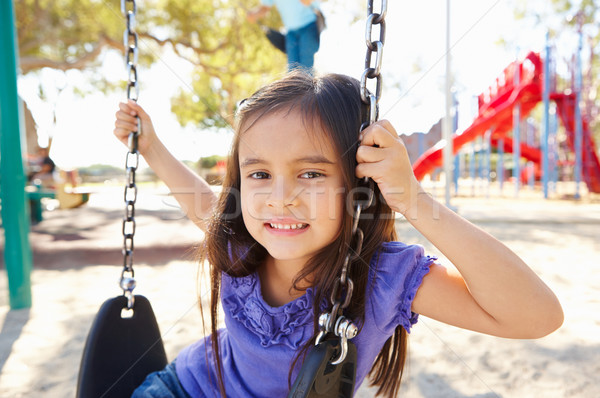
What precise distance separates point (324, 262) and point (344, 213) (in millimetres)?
110

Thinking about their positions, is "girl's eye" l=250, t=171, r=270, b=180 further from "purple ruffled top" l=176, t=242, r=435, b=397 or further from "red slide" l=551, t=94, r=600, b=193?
"red slide" l=551, t=94, r=600, b=193

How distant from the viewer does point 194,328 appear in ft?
6.00

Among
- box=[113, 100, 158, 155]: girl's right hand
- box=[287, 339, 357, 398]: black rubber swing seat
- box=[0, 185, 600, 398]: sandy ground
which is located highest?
box=[113, 100, 158, 155]: girl's right hand

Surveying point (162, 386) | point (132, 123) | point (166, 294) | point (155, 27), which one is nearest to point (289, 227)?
point (162, 386)

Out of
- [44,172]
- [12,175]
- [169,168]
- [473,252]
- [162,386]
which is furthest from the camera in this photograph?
[44,172]

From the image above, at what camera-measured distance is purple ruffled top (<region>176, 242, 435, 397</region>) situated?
771 millimetres

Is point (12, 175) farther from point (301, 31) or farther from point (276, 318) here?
point (276, 318)

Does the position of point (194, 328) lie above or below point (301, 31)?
below

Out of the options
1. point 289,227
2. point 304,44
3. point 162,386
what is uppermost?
point 304,44

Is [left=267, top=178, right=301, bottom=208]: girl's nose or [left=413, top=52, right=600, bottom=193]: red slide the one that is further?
[left=413, top=52, right=600, bottom=193]: red slide

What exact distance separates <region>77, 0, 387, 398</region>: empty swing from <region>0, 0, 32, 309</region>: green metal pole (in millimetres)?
1182

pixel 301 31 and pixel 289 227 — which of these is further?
pixel 301 31

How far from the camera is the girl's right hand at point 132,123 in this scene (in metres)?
1.12

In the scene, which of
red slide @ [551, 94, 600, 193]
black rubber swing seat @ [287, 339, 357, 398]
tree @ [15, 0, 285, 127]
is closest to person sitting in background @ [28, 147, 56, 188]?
tree @ [15, 0, 285, 127]
